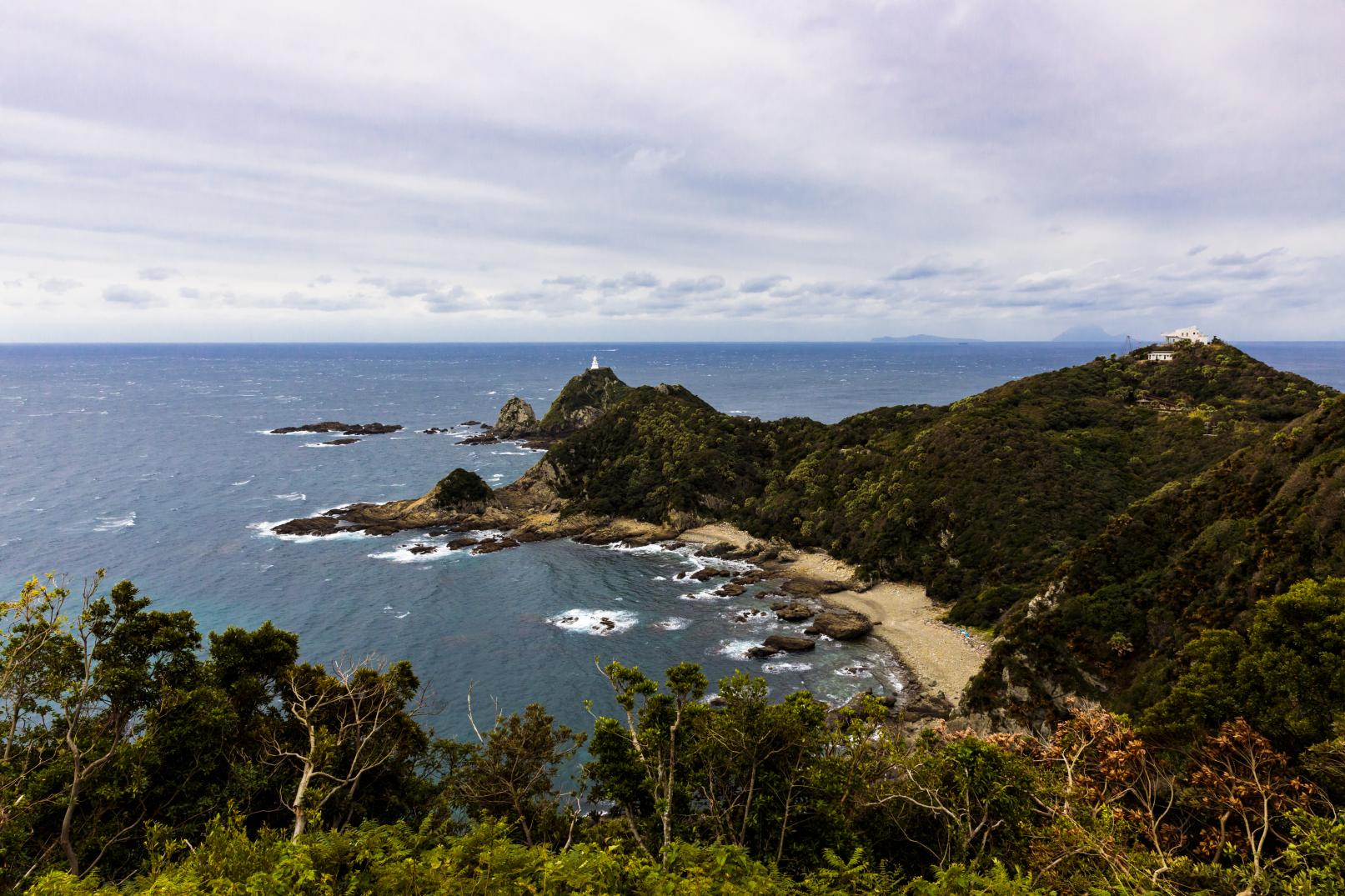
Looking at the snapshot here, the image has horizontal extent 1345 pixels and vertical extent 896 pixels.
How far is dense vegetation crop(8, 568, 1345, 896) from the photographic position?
1267cm

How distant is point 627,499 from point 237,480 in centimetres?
6372

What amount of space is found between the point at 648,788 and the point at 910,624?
38194mm

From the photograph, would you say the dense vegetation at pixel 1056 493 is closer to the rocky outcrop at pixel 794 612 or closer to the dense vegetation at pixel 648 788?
the dense vegetation at pixel 648 788

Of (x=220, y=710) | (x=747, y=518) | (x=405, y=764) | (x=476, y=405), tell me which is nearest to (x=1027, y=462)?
(x=747, y=518)

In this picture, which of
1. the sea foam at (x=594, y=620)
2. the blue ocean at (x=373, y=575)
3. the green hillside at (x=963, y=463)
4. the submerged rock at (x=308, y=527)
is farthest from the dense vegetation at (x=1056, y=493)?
the submerged rock at (x=308, y=527)

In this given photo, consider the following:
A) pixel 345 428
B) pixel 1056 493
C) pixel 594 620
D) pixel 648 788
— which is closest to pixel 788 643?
pixel 594 620

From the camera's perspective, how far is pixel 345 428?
454ft

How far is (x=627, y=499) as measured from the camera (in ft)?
275

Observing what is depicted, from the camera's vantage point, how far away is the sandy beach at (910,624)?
147 feet

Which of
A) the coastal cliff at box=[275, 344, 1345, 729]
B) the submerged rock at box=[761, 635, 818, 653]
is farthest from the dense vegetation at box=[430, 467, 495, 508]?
the submerged rock at box=[761, 635, 818, 653]

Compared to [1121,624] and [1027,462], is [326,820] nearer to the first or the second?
[1121,624]

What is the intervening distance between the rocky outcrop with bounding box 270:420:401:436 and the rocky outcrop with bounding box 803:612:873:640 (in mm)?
114369

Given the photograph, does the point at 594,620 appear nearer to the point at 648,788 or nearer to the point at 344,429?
the point at 648,788

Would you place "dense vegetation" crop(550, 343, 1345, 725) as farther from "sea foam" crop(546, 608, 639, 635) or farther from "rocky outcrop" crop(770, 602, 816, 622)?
"sea foam" crop(546, 608, 639, 635)
